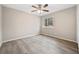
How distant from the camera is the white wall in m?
3.27

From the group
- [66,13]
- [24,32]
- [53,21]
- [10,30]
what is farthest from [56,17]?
[10,30]

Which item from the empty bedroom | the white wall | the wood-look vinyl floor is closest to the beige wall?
the empty bedroom

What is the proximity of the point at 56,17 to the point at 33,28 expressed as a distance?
1.94 meters

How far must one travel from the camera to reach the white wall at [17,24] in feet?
10.7

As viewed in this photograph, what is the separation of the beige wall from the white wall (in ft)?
4.90

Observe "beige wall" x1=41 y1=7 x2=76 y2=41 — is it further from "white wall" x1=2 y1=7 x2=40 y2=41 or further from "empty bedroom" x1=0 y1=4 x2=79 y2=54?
"white wall" x1=2 y1=7 x2=40 y2=41

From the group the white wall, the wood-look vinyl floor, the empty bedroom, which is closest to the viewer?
the wood-look vinyl floor

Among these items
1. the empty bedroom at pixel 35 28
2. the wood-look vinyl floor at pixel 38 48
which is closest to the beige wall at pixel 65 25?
the empty bedroom at pixel 35 28

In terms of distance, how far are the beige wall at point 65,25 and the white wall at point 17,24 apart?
149 centimetres

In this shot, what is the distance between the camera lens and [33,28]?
5367 mm

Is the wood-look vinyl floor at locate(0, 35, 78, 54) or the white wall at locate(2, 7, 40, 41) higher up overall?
the white wall at locate(2, 7, 40, 41)

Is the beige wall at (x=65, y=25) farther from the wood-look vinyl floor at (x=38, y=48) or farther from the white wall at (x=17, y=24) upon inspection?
the white wall at (x=17, y=24)

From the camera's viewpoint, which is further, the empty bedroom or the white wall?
the white wall

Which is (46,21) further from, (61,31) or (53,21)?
(61,31)
